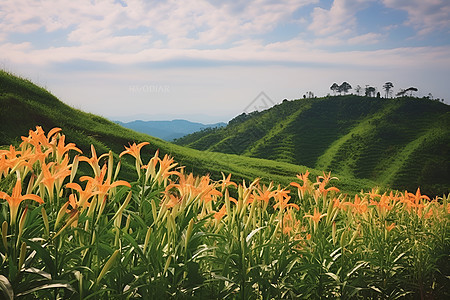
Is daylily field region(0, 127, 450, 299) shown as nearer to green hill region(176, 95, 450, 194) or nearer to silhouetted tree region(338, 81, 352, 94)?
green hill region(176, 95, 450, 194)

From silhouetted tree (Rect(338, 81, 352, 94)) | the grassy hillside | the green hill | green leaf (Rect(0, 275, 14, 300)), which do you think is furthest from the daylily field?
silhouetted tree (Rect(338, 81, 352, 94))

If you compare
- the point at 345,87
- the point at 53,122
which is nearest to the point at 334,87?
the point at 345,87

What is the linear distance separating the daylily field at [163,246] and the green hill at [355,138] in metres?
44.0

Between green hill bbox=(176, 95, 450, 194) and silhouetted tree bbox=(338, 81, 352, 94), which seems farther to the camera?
silhouetted tree bbox=(338, 81, 352, 94)

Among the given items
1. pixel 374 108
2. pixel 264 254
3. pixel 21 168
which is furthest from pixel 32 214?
pixel 374 108

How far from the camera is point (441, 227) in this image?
3.98 metres

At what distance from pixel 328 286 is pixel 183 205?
124 cm

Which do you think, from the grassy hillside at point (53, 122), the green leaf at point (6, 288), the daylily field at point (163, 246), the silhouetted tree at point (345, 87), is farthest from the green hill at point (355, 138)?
the green leaf at point (6, 288)

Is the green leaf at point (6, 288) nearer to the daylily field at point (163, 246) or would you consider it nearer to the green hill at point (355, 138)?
the daylily field at point (163, 246)

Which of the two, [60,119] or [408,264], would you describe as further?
[60,119]

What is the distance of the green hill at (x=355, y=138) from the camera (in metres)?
49.7

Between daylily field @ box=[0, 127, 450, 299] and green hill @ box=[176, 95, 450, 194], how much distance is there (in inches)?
1731

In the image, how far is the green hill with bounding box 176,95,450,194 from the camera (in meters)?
49.7

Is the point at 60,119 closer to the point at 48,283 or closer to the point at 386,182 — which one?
the point at 48,283
